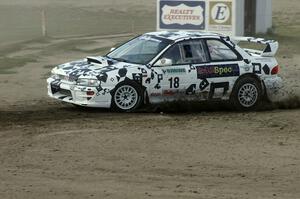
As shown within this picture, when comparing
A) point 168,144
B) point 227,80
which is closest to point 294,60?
point 227,80

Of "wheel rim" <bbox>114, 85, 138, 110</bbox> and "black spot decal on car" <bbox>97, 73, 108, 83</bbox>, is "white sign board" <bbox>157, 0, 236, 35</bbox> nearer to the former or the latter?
"wheel rim" <bbox>114, 85, 138, 110</bbox>

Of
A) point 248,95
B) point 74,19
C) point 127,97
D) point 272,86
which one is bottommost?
point 74,19

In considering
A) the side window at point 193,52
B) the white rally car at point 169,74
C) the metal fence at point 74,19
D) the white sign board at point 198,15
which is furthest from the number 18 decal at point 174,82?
the metal fence at point 74,19

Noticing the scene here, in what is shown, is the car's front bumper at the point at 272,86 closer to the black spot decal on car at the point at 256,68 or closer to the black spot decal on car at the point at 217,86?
the black spot decal on car at the point at 256,68

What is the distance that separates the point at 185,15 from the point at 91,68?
51.1ft

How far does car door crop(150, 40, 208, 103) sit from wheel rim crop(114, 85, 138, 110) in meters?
0.37

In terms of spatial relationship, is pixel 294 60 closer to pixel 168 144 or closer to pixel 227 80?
pixel 227 80

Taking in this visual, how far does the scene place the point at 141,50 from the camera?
44.0ft

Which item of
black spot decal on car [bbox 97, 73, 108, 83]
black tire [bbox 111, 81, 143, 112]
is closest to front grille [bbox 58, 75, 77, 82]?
black spot decal on car [bbox 97, 73, 108, 83]

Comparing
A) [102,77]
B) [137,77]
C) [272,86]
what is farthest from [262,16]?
[102,77]

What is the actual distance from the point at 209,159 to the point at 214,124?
2632 mm

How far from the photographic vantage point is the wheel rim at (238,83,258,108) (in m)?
13.7

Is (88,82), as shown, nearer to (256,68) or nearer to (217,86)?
(217,86)

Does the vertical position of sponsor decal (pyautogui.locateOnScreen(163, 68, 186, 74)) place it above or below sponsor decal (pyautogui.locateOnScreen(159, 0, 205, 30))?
above
